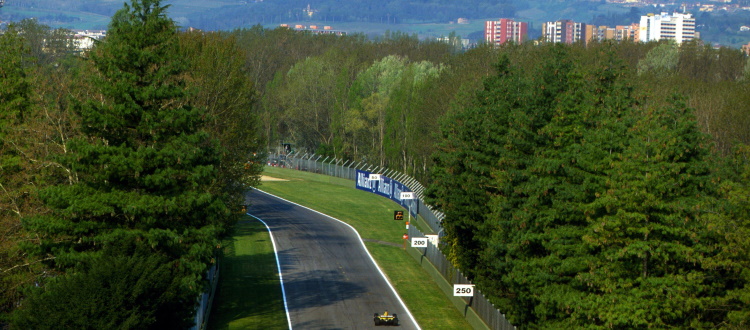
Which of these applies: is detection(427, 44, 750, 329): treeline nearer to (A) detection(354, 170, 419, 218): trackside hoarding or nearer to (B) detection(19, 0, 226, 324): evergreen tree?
(B) detection(19, 0, 226, 324): evergreen tree

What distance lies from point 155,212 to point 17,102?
9.82 m

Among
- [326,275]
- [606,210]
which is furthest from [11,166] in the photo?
[606,210]

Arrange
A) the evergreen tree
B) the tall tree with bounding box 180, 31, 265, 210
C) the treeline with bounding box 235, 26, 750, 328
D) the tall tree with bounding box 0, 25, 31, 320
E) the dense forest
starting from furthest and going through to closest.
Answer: the tall tree with bounding box 180, 31, 265, 210
the tall tree with bounding box 0, 25, 31, 320
the evergreen tree
the treeline with bounding box 235, 26, 750, 328
the dense forest

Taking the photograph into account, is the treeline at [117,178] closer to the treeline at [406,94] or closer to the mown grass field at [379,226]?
the mown grass field at [379,226]

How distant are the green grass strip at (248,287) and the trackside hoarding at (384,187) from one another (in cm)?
1575

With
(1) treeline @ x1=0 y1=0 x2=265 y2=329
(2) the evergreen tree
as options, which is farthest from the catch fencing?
(2) the evergreen tree

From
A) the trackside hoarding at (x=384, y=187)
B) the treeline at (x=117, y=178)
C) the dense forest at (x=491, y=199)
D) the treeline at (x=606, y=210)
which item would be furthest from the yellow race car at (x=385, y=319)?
the trackside hoarding at (x=384, y=187)

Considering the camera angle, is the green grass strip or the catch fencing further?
the green grass strip

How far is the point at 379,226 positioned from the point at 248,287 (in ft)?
68.1

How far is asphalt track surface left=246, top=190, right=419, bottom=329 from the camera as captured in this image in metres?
38.8

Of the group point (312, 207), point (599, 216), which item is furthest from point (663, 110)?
point (312, 207)

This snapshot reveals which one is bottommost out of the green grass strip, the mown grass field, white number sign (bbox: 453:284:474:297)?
the mown grass field

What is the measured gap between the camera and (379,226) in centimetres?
6341

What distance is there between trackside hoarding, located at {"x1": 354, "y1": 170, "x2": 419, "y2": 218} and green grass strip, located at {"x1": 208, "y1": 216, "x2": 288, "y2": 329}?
620 inches
